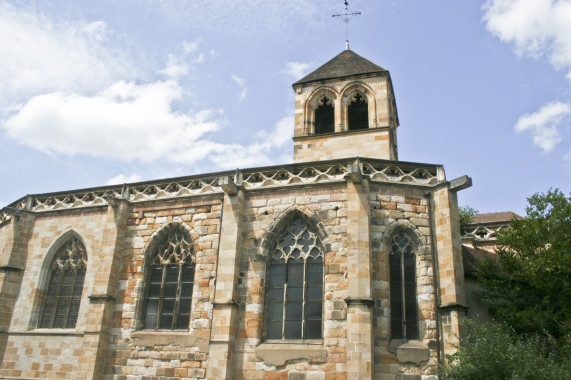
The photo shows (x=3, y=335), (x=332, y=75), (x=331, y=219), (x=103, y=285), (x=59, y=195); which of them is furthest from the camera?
(x=332, y=75)

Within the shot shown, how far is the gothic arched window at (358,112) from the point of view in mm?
18391

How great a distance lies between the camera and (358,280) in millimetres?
11062

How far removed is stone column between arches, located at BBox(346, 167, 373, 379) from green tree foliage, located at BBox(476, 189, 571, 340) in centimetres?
325

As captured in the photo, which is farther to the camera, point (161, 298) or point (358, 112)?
point (358, 112)

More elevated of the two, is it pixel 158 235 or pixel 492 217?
pixel 492 217

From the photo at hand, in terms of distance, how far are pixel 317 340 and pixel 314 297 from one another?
39.7 inches

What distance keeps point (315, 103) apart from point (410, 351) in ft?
34.9

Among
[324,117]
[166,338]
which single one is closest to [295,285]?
[166,338]

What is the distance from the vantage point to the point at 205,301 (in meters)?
12.4

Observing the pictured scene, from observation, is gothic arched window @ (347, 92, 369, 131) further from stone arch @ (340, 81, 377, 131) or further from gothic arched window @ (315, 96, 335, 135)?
gothic arched window @ (315, 96, 335, 135)

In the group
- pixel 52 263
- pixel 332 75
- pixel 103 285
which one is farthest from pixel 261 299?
pixel 332 75

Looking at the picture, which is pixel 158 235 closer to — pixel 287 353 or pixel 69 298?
pixel 69 298

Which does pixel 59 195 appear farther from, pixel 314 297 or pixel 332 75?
pixel 332 75

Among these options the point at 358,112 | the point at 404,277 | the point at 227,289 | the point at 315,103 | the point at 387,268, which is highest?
the point at 315,103
